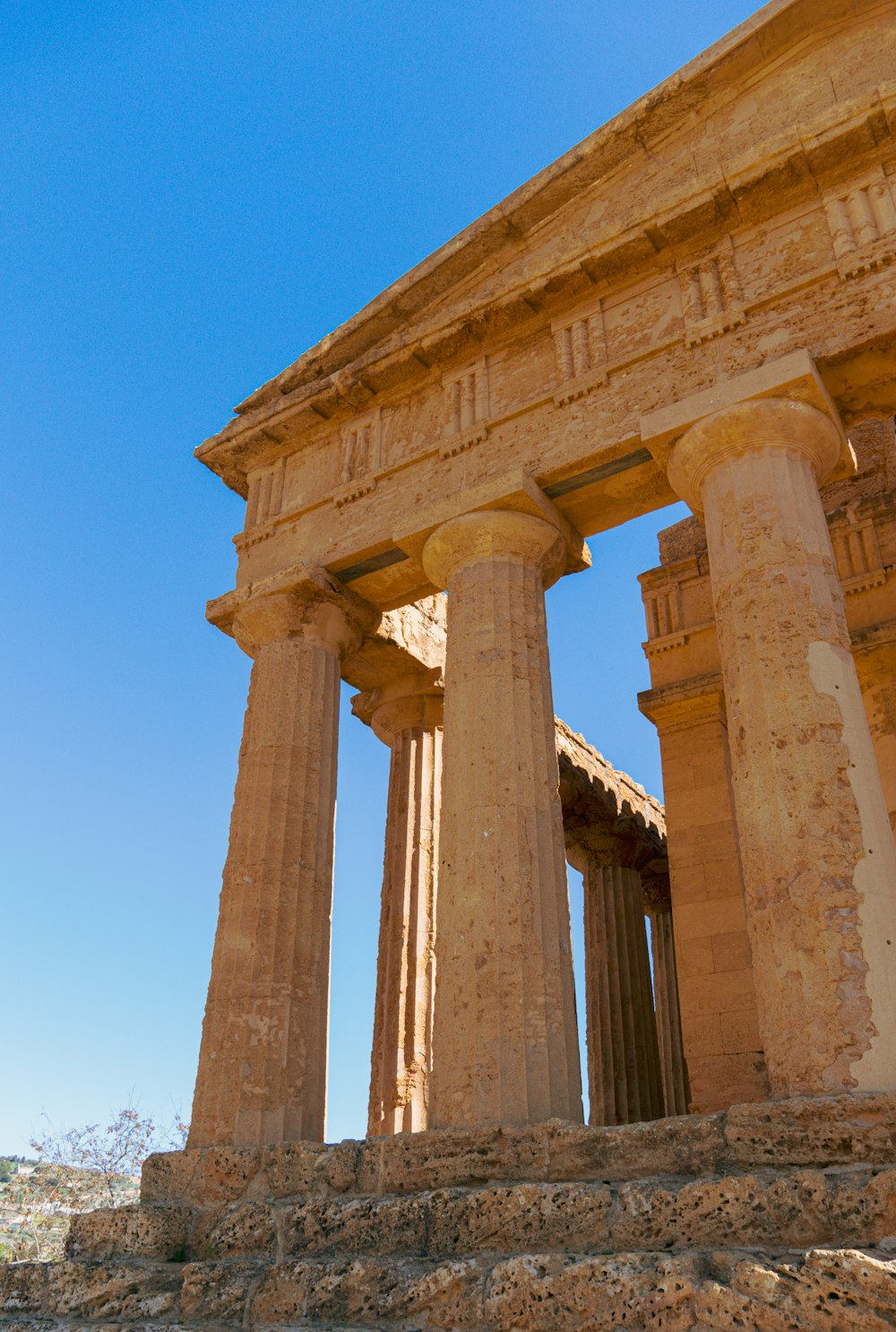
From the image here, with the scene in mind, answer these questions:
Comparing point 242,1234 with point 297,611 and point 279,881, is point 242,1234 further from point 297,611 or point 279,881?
point 297,611

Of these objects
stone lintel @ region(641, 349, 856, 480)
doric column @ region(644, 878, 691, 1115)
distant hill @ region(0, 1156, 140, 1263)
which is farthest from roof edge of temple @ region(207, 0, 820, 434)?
distant hill @ region(0, 1156, 140, 1263)

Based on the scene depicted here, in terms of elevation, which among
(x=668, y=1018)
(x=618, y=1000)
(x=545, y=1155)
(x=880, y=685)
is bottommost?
(x=545, y=1155)

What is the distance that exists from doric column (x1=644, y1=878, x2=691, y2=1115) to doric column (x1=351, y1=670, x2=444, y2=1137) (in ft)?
20.0

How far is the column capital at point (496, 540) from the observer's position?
12.0 m

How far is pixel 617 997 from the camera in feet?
63.5

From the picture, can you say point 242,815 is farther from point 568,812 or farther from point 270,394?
point 568,812

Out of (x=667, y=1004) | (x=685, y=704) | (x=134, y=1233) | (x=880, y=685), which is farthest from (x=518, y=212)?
(x=667, y=1004)

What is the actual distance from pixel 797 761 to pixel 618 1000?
12157 mm

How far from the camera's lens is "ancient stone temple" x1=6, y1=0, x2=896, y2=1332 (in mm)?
6961

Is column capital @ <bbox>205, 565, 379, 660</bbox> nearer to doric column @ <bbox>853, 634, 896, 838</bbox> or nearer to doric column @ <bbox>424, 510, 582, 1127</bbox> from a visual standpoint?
doric column @ <bbox>424, 510, 582, 1127</bbox>

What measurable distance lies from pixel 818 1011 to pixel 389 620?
9.08 meters

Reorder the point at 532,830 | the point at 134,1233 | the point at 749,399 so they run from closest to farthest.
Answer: the point at 134,1233, the point at 532,830, the point at 749,399

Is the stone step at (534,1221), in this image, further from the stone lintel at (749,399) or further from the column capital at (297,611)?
the stone lintel at (749,399)

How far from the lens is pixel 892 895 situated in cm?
797
